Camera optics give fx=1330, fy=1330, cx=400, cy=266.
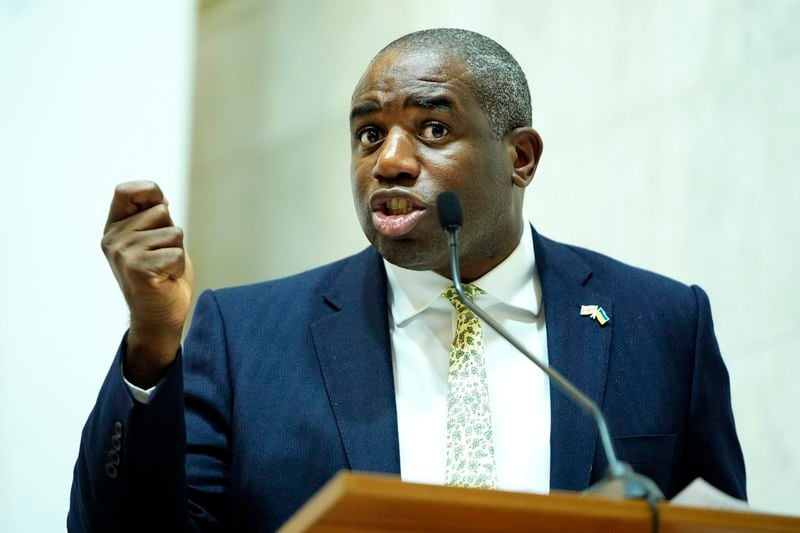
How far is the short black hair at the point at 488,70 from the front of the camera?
2.84m

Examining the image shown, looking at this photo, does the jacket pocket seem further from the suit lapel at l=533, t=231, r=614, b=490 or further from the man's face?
the man's face

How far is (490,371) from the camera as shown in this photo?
2.73 m

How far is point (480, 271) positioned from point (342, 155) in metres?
1.85

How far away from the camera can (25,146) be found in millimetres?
3318

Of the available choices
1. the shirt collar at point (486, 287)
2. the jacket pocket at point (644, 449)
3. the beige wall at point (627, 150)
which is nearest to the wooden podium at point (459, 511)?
the jacket pocket at point (644, 449)

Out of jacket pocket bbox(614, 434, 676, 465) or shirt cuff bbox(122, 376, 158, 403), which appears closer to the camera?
shirt cuff bbox(122, 376, 158, 403)

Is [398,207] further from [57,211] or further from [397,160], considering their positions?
[57,211]

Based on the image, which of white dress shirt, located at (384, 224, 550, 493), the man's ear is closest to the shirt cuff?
white dress shirt, located at (384, 224, 550, 493)

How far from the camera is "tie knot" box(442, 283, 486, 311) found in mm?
2793

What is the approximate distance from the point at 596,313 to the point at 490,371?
0.89ft

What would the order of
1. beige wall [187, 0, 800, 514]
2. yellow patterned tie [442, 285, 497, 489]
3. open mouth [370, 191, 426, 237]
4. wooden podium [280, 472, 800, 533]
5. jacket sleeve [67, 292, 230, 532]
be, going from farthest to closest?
beige wall [187, 0, 800, 514]
open mouth [370, 191, 426, 237]
yellow patterned tie [442, 285, 497, 489]
jacket sleeve [67, 292, 230, 532]
wooden podium [280, 472, 800, 533]

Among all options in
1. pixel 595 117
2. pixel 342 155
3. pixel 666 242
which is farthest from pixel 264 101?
pixel 666 242

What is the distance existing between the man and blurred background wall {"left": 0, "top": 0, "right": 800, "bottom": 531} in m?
0.69

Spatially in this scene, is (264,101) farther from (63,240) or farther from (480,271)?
(480,271)
